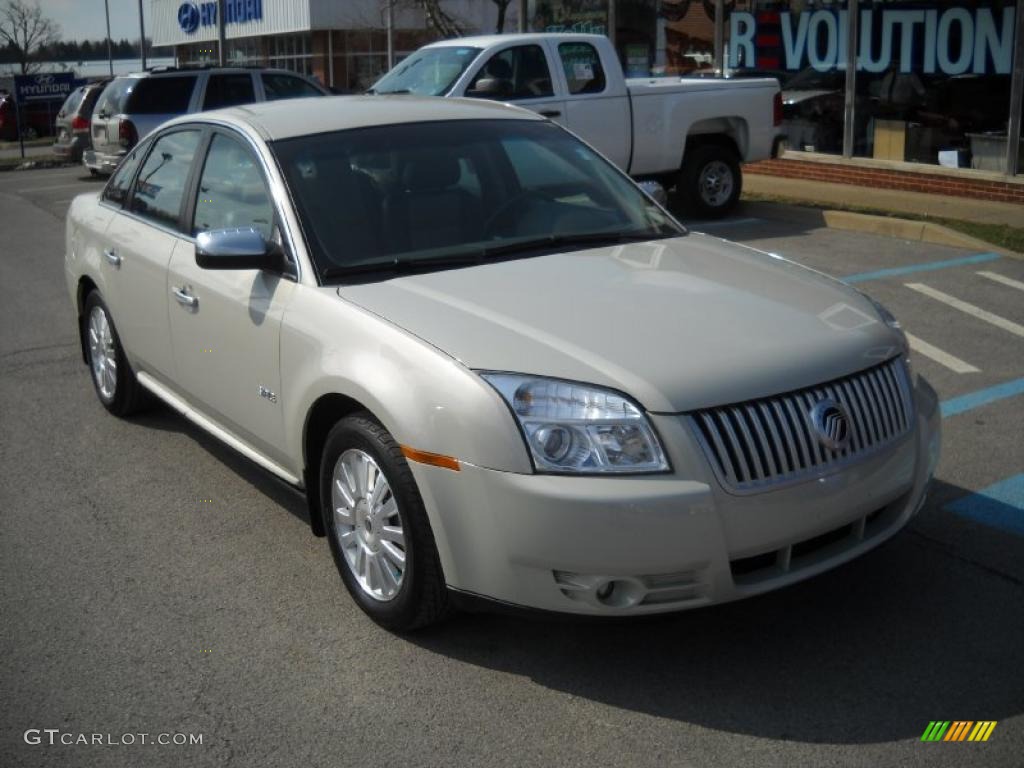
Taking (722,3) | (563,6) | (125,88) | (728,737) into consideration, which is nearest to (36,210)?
(125,88)

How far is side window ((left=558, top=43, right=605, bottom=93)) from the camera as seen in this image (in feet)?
41.0

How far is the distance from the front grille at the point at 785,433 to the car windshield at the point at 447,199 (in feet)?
4.47

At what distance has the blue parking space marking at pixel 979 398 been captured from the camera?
631 centimetres

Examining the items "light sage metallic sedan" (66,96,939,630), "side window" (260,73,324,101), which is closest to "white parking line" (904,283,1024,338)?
"light sage metallic sedan" (66,96,939,630)

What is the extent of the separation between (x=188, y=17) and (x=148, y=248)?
46.9 metres

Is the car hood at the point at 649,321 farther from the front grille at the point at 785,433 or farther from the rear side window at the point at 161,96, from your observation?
the rear side window at the point at 161,96

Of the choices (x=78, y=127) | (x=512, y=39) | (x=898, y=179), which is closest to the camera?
(x=512, y=39)

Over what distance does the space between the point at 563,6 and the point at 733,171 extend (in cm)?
718

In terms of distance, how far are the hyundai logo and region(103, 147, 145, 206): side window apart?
1763 inches

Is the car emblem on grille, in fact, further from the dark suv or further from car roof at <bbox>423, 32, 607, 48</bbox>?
the dark suv

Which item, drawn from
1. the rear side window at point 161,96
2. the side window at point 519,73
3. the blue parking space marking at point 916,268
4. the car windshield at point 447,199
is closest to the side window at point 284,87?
Result: the rear side window at point 161,96

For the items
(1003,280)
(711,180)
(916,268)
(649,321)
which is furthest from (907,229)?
(649,321)

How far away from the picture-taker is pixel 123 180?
6.45 m

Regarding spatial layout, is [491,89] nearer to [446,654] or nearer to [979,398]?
[979,398]
